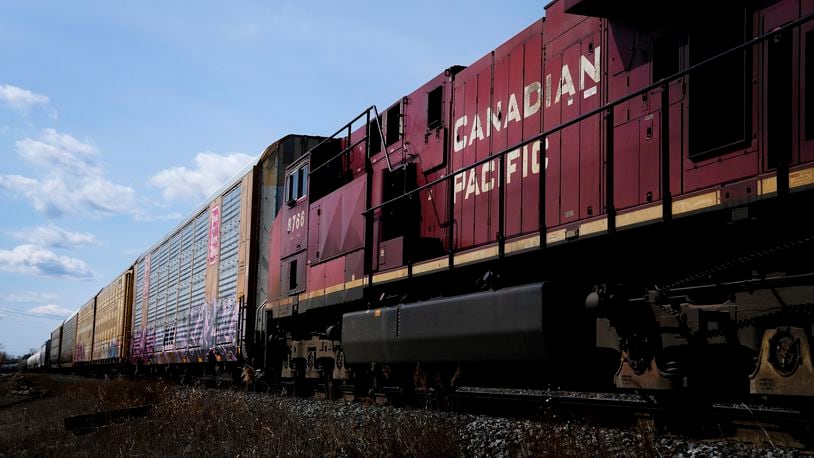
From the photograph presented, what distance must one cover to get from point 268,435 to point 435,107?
464 cm

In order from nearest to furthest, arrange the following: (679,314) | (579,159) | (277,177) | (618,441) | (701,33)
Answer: (618,441) → (679,314) → (701,33) → (579,159) → (277,177)

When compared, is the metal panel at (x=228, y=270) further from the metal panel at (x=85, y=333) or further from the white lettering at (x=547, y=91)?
the metal panel at (x=85, y=333)

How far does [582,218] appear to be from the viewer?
6.41m

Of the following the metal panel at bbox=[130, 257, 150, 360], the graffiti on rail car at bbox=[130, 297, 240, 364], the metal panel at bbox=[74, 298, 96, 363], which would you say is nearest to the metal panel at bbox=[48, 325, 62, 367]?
the metal panel at bbox=[74, 298, 96, 363]

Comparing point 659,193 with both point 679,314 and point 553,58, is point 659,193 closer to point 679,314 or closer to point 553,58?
point 679,314

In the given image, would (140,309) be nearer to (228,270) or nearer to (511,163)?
(228,270)

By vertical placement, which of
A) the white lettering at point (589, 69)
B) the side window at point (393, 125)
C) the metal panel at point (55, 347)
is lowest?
the metal panel at point (55, 347)

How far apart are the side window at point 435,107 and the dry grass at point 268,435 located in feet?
10.9

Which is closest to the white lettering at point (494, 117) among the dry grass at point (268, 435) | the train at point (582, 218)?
the train at point (582, 218)

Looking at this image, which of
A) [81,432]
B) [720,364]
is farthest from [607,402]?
[81,432]

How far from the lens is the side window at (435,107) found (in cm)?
907

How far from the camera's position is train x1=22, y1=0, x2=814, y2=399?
15.3 feet

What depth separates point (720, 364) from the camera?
17.1ft

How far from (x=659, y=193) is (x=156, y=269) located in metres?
19.0
